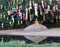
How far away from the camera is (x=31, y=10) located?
795cm

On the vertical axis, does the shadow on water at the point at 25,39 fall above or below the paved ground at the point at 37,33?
below

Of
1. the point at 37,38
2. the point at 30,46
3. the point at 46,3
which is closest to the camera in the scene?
the point at 30,46

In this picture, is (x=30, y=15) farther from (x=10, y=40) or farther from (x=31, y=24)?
(x=10, y=40)

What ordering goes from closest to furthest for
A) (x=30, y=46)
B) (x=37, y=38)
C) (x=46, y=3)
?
(x=30, y=46) → (x=37, y=38) → (x=46, y=3)

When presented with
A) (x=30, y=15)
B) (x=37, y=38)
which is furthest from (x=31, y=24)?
(x=37, y=38)

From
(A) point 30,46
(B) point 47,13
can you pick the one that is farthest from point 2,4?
(A) point 30,46

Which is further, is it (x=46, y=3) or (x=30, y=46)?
(x=46, y=3)

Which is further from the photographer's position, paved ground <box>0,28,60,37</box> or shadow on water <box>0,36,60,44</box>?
paved ground <box>0,28,60,37</box>

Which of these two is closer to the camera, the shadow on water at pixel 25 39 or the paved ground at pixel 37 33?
the shadow on water at pixel 25 39

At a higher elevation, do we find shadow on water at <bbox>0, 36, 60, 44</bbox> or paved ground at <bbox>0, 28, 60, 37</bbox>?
paved ground at <bbox>0, 28, 60, 37</bbox>

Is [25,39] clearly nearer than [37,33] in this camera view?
Yes

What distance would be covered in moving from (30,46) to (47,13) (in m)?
1.35

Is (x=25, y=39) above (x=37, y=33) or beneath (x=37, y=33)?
beneath

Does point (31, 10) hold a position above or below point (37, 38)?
above
